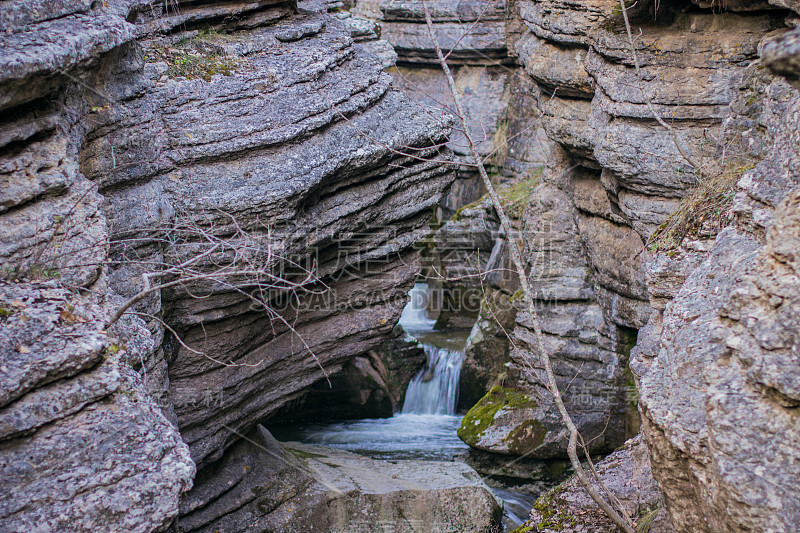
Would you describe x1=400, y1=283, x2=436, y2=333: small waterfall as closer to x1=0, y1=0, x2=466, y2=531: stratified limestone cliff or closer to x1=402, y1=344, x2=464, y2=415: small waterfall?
x1=402, y1=344, x2=464, y2=415: small waterfall

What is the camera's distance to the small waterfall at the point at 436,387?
1115cm

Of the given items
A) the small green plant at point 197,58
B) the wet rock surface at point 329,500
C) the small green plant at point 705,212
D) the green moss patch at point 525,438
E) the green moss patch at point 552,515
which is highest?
Result: the small green plant at point 197,58

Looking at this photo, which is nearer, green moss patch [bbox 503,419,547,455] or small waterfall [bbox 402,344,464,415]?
green moss patch [bbox 503,419,547,455]

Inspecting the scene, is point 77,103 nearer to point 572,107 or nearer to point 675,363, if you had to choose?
point 675,363

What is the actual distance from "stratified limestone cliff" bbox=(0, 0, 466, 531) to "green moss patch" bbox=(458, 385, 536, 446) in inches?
97.1

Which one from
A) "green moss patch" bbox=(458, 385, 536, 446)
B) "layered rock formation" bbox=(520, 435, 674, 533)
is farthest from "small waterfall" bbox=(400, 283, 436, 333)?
"layered rock formation" bbox=(520, 435, 674, 533)

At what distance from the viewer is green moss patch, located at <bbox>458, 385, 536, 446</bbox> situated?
918 centimetres

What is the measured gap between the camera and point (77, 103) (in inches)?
193

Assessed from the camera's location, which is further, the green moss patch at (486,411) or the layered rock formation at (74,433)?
the green moss patch at (486,411)

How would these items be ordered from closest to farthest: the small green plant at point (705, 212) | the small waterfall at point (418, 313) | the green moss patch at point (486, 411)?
1. the small green plant at point (705, 212)
2. the green moss patch at point (486, 411)
3. the small waterfall at point (418, 313)

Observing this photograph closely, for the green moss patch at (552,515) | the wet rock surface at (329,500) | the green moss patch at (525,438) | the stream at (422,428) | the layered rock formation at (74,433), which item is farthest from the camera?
the stream at (422,428)

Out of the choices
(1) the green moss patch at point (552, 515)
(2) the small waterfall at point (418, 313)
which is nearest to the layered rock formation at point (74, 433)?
(1) the green moss patch at point (552, 515)

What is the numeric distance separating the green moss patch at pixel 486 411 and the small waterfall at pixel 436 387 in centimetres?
156

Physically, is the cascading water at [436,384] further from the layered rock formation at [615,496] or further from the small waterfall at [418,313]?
the layered rock formation at [615,496]
